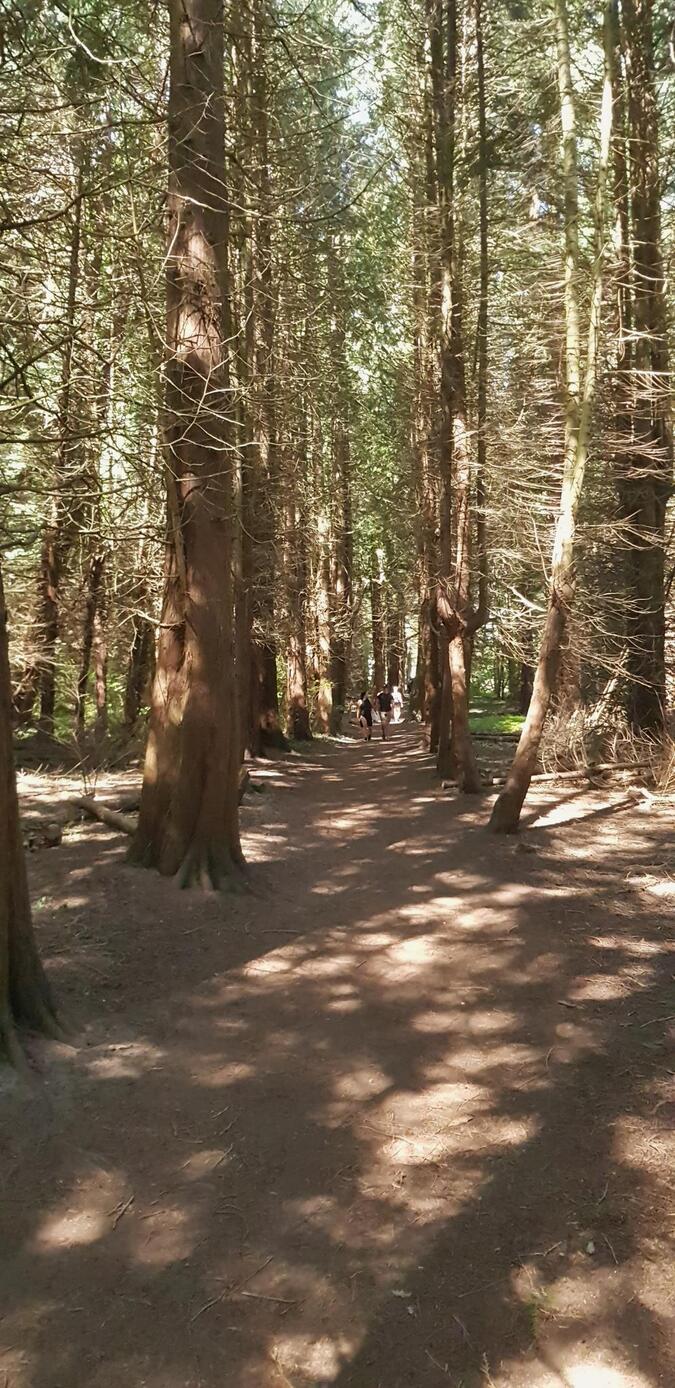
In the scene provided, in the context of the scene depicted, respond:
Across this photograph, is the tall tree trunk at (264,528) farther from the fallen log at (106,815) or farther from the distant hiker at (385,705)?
the distant hiker at (385,705)

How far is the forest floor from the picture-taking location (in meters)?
3.18

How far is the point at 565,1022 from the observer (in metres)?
5.52

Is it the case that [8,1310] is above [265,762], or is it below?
below

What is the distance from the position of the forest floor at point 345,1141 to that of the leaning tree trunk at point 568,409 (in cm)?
188

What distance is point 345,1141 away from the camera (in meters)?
4.48

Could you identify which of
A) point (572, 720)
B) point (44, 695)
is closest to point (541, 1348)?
point (572, 720)

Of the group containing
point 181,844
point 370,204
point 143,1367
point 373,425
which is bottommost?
point 143,1367

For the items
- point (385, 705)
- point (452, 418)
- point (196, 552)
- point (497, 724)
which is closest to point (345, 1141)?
point (196, 552)

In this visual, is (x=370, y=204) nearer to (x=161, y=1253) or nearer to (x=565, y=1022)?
(x=565, y=1022)

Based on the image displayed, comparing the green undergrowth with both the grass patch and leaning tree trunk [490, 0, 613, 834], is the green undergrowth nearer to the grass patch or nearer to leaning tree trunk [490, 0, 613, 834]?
the grass patch

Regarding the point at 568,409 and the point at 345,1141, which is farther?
the point at 568,409

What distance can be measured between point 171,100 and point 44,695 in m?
12.1

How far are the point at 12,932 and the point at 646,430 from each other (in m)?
11.6

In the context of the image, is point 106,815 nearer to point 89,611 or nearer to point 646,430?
point 89,611
